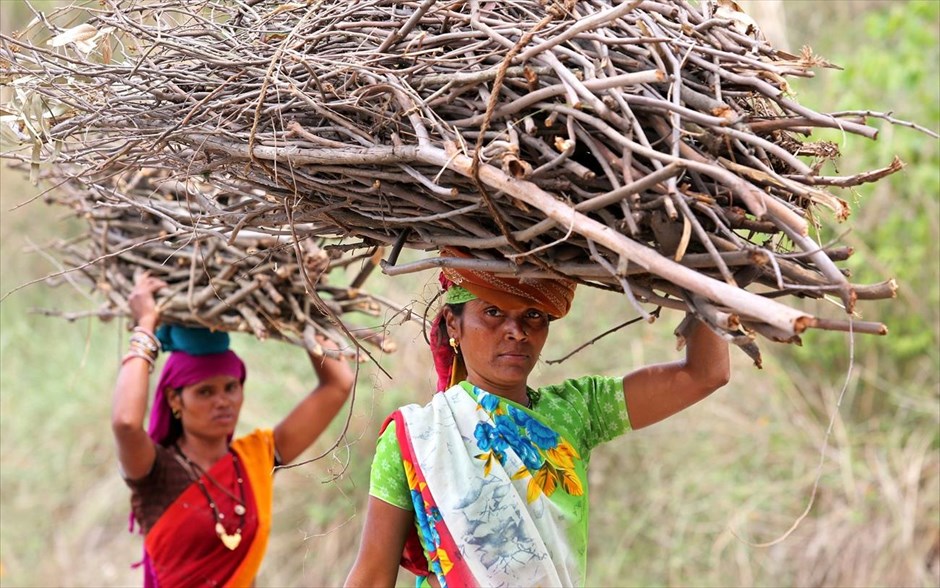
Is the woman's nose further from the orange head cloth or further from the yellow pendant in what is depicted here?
the yellow pendant

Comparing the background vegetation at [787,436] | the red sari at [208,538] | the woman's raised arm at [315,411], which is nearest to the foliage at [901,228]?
the background vegetation at [787,436]

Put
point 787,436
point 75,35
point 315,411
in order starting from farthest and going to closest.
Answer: point 787,436, point 315,411, point 75,35

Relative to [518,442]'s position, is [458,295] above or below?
above

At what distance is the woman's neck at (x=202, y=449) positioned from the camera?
3.90m

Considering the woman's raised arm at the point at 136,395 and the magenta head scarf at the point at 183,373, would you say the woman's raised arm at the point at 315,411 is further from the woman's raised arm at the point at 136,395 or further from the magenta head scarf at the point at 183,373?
the woman's raised arm at the point at 136,395

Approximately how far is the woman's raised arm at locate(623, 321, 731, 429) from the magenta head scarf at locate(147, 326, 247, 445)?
1764 mm

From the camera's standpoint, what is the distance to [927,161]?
5363 mm

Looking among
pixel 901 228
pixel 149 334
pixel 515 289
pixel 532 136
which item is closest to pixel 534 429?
pixel 515 289

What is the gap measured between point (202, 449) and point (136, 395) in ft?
1.36

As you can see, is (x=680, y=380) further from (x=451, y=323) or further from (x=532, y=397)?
(x=451, y=323)

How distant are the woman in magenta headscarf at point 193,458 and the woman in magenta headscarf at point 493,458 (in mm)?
1475

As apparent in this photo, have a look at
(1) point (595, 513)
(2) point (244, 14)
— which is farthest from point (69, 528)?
(2) point (244, 14)

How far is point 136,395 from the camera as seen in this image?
3.60 metres

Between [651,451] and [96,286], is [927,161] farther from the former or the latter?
[96,286]
